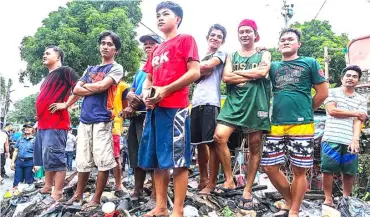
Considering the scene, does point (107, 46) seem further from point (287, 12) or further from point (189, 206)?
point (287, 12)

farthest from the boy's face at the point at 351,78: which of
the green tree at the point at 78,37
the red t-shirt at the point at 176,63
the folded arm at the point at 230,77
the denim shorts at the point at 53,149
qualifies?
the green tree at the point at 78,37

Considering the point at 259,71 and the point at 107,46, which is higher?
the point at 107,46

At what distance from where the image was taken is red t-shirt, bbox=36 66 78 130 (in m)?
4.11

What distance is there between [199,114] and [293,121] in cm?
107

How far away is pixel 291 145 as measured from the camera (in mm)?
3418

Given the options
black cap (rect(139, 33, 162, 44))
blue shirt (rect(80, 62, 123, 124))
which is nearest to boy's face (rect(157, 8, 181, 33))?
black cap (rect(139, 33, 162, 44))

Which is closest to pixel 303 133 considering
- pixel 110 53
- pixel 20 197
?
pixel 110 53

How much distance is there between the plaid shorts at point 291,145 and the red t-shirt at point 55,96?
94.2 inches

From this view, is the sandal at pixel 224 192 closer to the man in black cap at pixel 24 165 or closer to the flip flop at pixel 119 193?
the flip flop at pixel 119 193

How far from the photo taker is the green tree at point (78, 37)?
615 inches

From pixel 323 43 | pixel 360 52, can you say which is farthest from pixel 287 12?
pixel 323 43

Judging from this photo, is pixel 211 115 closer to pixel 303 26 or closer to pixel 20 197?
pixel 20 197

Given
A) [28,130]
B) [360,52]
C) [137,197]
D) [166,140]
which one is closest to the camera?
[166,140]

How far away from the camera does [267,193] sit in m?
4.22
